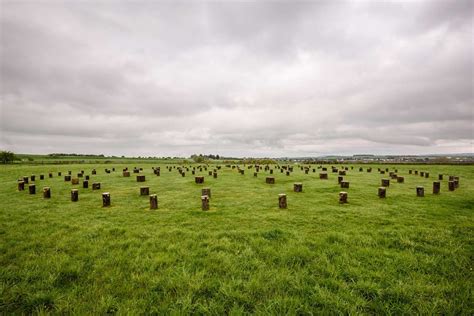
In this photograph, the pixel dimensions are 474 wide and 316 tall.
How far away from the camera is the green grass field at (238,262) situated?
139 inches

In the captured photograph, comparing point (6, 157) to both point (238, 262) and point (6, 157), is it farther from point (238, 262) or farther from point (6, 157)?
point (238, 262)

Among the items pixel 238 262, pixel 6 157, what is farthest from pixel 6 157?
pixel 238 262

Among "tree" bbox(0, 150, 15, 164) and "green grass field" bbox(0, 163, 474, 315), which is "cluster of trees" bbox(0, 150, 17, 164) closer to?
"tree" bbox(0, 150, 15, 164)

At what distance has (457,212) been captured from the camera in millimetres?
8641

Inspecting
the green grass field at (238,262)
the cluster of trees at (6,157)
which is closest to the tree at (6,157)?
the cluster of trees at (6,157)

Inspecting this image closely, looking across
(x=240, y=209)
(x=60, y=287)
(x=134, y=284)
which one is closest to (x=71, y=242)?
(x=60, y=287)

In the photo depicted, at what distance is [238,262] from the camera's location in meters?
4.73

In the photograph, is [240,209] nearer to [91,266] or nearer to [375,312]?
[91,266]

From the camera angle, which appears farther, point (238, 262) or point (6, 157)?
point (6, 157)

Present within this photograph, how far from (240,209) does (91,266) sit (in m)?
5.65

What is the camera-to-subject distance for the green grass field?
11.6ft

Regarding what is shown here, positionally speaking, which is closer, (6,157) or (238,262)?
(238,262)

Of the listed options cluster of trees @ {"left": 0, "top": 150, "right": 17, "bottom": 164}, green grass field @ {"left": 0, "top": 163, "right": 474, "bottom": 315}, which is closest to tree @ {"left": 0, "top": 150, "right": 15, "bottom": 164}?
cluster of trees @ {"left": 0, "top": 150, "right": 17, "bottom": 164}

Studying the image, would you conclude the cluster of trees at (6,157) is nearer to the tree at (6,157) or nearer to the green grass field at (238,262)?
the tree at (6,157)
